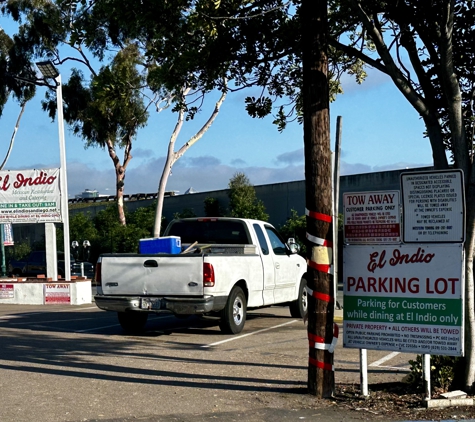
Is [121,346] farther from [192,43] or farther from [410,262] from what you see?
[410,262]

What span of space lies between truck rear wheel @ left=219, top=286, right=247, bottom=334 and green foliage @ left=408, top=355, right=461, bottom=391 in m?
5.00

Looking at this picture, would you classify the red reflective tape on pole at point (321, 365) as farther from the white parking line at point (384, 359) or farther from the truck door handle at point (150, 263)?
the truck door handle at point (150, 263)

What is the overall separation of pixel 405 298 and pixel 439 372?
0.96 meters

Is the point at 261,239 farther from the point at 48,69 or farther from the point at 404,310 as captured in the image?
the point at 48,69

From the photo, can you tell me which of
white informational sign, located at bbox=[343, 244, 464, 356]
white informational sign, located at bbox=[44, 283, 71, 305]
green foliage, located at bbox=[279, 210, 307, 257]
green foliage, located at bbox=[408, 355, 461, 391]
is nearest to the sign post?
white informational sign, located at bbox=[343, 244, 464, 356]

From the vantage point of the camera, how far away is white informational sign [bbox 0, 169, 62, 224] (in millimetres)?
22516

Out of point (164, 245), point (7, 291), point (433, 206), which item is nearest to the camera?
point (433, 206)

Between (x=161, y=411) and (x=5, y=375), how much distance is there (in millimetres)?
2900

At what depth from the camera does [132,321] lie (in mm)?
13766

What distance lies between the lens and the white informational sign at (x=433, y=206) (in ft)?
24.3

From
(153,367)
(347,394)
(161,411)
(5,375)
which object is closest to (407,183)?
(347,394)

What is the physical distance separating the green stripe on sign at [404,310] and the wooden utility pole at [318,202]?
0.26 meters

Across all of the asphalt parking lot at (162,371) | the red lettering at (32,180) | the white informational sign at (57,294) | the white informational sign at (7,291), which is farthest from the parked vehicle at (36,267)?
the asphalt parking lot at (162,371)

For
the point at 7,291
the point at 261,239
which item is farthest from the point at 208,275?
the point at 7,291
